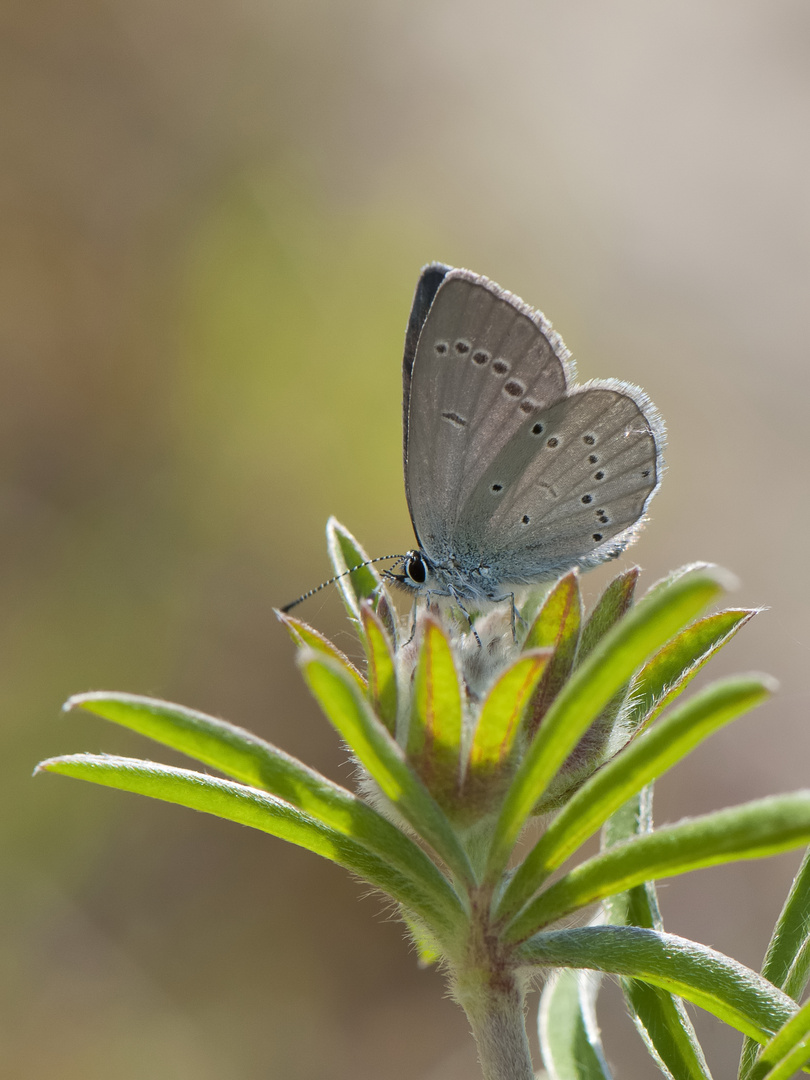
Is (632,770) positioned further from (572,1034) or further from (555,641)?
(572,1034)

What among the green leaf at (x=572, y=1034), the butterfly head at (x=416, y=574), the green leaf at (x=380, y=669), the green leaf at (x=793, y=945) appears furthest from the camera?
the butterfly head at (x=416, y=574)

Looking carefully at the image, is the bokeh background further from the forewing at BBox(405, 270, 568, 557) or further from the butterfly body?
the forewing at BBox(405, 270, 568, 557)

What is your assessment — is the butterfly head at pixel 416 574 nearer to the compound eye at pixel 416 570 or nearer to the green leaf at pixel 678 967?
the compound eye at pixel 416 570

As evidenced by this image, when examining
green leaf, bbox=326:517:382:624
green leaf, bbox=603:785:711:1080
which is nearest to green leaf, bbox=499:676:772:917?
green leaf, bbox=603:785:711:1080

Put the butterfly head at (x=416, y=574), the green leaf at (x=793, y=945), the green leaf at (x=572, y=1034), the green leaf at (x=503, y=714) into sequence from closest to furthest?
the green leaf at (x=503, y=714) → the green leaf at (x=793, y=945) → the green leaf at (x=572, y=1034) → the butterfly head at (x=416, y=574)

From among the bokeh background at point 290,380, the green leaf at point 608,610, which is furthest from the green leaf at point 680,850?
the bokeh background at point 290,380

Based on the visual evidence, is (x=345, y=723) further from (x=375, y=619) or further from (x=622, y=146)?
(x=622, y=146)

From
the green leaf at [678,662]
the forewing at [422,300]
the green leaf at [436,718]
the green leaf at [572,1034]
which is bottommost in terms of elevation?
the green leaf at [572,1034]

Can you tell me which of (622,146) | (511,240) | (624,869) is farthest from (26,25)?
(624,869)
